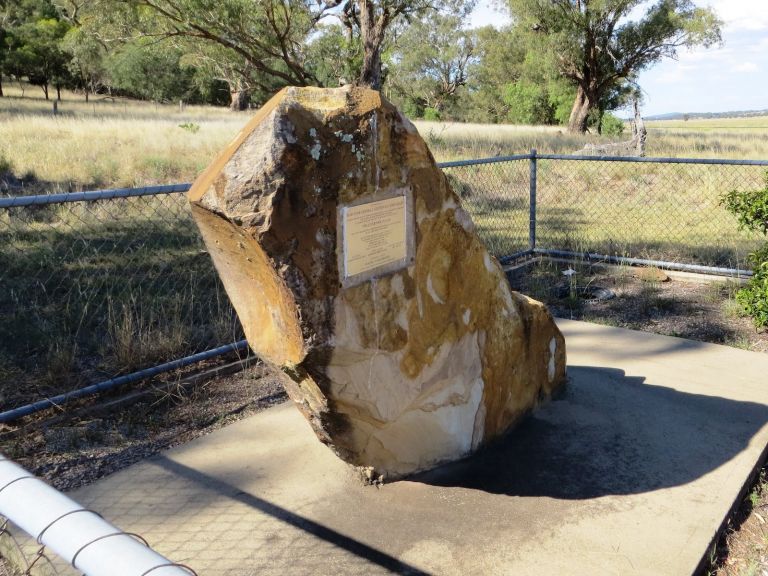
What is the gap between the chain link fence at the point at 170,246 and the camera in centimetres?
514

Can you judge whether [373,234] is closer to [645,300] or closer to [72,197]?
[72,197]

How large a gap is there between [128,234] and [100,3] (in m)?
10.3

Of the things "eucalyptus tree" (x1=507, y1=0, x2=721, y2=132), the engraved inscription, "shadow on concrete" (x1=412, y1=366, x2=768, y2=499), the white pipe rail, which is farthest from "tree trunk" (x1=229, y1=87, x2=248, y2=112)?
the white pipe rail

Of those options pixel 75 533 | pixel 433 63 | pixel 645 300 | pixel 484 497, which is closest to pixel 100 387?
pixel 484 497

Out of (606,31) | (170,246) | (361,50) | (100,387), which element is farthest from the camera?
(606,31)

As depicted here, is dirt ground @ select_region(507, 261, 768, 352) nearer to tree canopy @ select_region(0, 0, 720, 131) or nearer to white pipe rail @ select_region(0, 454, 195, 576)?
white pipe rail @ select_region(0, 454, 195, 576)

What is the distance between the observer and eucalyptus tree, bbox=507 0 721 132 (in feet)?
89.8

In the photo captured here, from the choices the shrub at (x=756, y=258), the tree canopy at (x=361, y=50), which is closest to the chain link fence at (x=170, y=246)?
the shrub at (x=756, y=258)

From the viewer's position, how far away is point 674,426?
4.05 metres

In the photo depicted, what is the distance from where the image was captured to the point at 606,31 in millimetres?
28203

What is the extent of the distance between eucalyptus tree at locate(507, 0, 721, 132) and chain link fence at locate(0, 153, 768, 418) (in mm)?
13912

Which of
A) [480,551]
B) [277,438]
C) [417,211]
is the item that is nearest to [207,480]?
[277,438]

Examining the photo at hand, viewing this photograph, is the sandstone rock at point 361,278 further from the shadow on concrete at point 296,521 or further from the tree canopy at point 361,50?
the tree canopy at point 361,50

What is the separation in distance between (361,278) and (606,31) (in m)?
28.8
